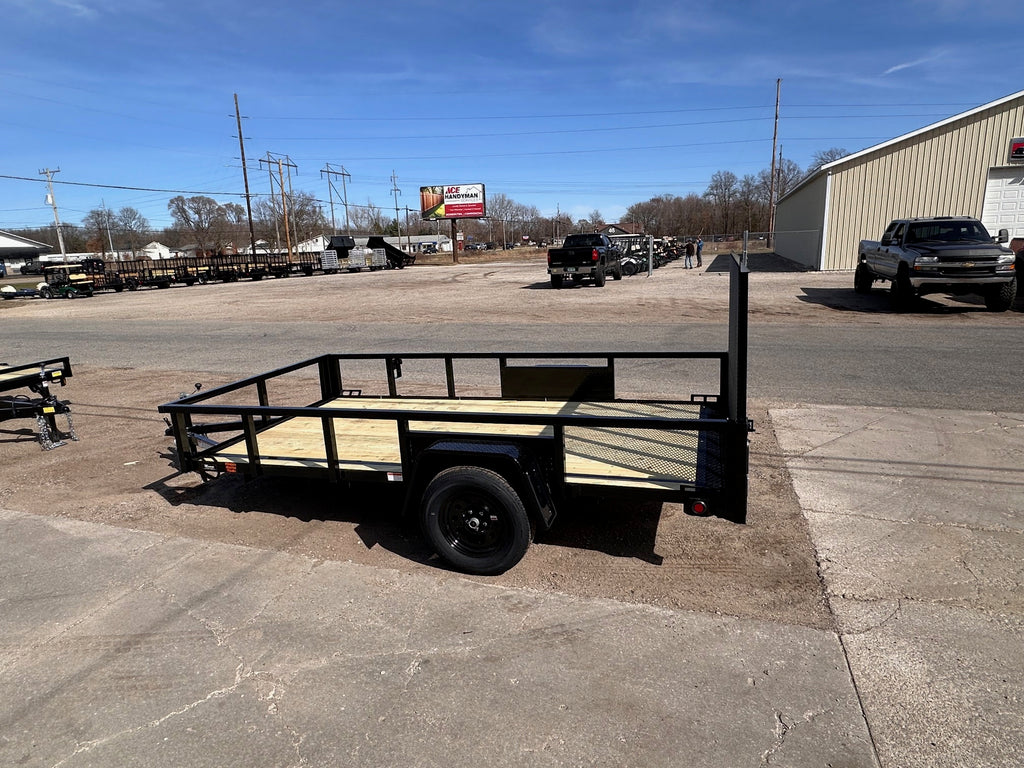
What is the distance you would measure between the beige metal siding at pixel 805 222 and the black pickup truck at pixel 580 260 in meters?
9.87

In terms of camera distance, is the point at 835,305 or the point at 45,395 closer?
the point at 45,395

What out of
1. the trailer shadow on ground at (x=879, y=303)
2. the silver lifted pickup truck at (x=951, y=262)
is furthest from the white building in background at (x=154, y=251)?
the silver lifted pickup truck at (x=951, y=262)

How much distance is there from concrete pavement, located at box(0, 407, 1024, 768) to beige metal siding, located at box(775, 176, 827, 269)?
2735cm

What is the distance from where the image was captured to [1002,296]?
572 inches

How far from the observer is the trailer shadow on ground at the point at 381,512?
13.9 feet

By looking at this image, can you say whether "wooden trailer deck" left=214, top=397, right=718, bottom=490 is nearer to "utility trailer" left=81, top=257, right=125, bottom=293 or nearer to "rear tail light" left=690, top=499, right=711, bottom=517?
"rear tail light" left=690, top=499, right=711, bottom=517

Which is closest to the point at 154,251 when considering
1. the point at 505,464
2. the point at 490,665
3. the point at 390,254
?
the point at 390,254

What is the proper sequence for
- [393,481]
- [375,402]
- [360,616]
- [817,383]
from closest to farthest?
1. [360,616]
2. [393,481]
3. [375,402]
4. [817,383]

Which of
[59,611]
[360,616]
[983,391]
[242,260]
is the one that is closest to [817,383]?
[983,391]

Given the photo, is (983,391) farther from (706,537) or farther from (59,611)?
(59,611)

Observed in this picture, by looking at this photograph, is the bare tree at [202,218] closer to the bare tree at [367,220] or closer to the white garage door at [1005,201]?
the bare tree at [367,220]

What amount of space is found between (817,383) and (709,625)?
20.9 feet

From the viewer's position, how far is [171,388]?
10.2 metres

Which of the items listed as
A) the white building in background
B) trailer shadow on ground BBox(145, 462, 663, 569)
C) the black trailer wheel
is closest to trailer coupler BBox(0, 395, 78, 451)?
trailer shadow on ground BBox(145, 462, 663, 569)
